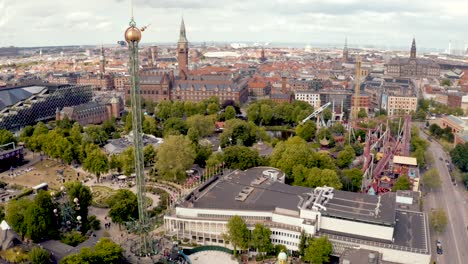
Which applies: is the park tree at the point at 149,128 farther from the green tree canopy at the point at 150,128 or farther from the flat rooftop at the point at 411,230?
the flat rooftop at the point at 411,230

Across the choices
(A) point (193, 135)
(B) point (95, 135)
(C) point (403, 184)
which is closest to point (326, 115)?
(A) point (193, 135)

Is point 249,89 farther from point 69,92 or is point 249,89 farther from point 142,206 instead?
point 142,206

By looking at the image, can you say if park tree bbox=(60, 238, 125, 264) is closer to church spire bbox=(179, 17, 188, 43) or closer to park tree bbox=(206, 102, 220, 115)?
park tree bbox=(206, 102, 220, 115)

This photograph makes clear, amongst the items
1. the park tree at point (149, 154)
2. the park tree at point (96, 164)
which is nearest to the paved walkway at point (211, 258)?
the park tree at point (96, 164)

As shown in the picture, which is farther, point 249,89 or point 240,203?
point 249,89

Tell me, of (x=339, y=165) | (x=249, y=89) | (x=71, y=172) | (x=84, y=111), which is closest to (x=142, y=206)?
(x=71, y=172)
